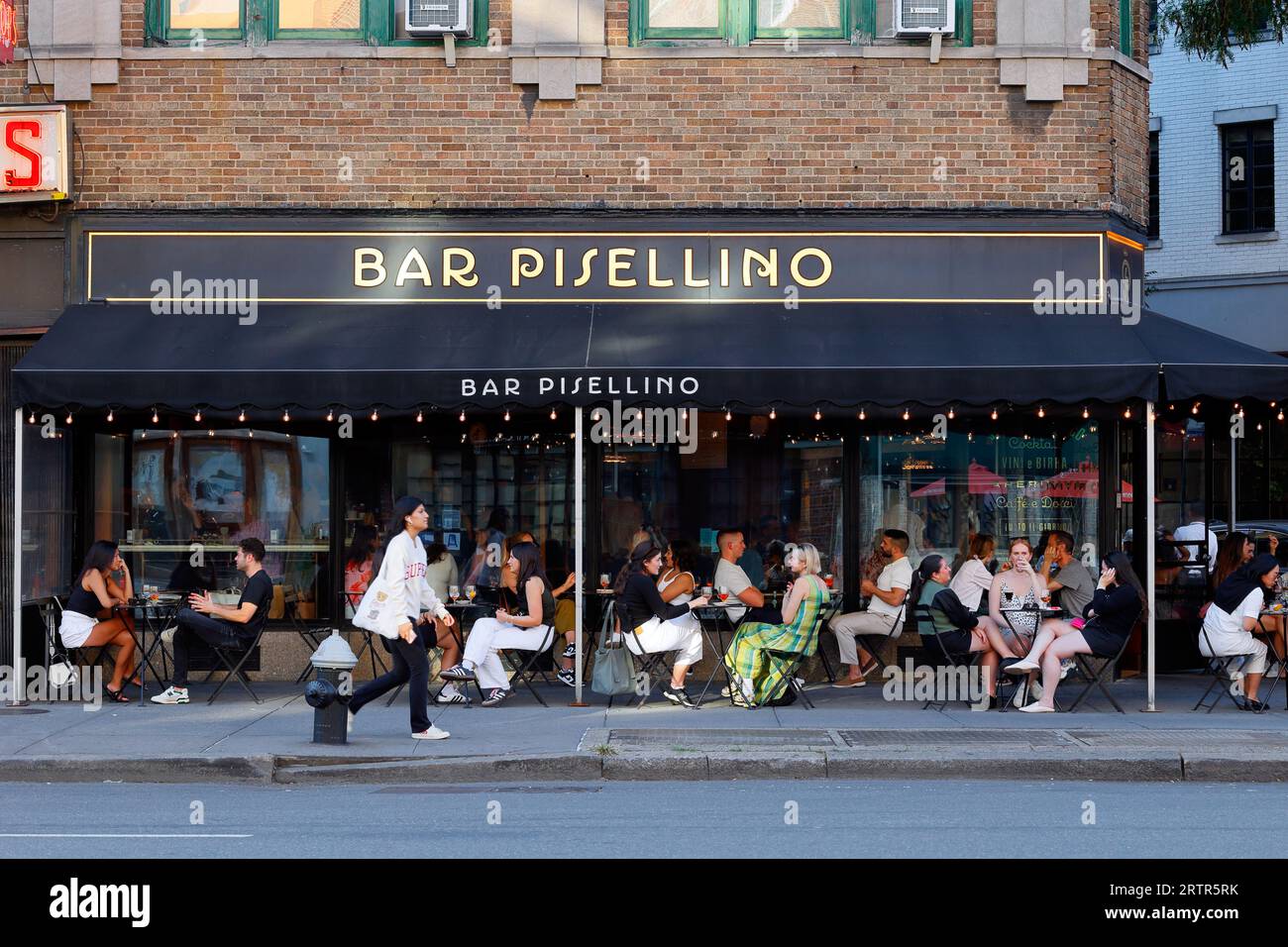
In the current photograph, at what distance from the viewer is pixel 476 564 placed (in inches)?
A: 554

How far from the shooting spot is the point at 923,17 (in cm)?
1380

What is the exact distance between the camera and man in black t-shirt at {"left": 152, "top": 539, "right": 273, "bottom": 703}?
40.5 ft

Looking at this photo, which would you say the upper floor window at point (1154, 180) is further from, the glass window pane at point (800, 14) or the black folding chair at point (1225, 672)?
the black folding chair at point (1225, 672)

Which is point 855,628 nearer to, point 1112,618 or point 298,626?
point 1112,618

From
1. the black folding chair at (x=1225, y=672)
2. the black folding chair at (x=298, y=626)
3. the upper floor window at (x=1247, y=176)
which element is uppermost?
the upper floor window at (x=1247, y=176)

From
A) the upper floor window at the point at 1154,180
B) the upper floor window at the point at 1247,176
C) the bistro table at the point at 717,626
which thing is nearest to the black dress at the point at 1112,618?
the bistro table at the point at 717,626

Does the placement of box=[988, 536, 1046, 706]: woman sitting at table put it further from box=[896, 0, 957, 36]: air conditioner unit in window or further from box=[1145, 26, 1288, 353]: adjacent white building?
box=[1145, 26, 1288, 353]: adjacent white building

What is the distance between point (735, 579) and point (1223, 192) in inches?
682

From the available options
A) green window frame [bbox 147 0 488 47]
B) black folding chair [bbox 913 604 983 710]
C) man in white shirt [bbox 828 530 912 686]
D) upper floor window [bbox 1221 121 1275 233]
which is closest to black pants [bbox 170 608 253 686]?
man in white shirt [bbox 828 530 912 686]

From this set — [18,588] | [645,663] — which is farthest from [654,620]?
[18,588]

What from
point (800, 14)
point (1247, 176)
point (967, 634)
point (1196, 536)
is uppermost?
point (1247, 176)

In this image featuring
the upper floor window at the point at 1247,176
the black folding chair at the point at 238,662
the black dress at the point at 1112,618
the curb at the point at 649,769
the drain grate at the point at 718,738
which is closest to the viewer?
the curb at the point at 649,769

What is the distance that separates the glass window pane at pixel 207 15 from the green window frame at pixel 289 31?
0.04 metres

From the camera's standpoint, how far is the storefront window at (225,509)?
14.2 meters
